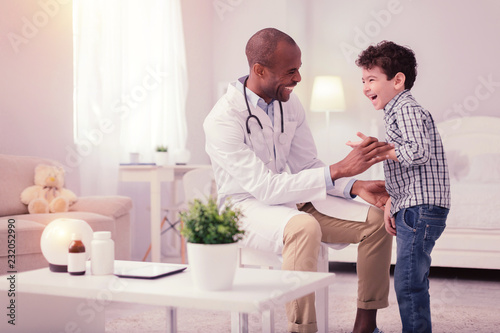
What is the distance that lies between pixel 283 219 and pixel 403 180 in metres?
0.38

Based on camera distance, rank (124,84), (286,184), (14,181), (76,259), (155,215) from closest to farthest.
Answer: (76,259)
(286,184)
(14,181)
(155,215)
(124,84)

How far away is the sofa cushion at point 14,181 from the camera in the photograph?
9.96ft

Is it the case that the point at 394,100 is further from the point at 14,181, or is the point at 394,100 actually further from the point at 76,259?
the point at 14,181

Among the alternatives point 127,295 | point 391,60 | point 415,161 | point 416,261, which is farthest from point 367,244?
point 127,295

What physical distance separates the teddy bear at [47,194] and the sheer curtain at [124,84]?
71 cm

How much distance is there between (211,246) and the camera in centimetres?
135

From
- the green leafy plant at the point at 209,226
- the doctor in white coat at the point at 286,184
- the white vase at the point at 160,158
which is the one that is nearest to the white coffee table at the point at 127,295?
the green leafy plant at the point at 209,226

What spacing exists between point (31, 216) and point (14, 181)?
29 centimetres

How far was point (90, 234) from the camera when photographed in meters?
1.74

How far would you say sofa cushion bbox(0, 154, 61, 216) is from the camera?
9.96 ft

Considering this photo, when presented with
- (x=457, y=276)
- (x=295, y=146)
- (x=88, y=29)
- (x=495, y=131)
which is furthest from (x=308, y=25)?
(x=295, y=146)

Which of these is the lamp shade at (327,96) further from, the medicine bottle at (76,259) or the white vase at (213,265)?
the white vase at (213,265)

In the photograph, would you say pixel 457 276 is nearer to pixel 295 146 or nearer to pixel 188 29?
pixel 295 146

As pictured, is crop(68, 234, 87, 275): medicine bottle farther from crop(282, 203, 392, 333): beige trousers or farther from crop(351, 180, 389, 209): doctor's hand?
crop(351, 180, 389, 209): doctor's hand
